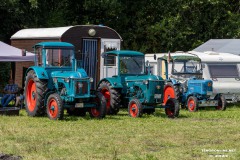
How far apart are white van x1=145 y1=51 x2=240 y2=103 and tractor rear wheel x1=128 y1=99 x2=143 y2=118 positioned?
18.0 ft

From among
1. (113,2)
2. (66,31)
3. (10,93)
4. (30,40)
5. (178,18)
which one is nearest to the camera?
(10,93)

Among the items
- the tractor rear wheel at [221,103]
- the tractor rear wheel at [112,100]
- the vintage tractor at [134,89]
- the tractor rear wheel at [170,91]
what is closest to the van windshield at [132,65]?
the vintage tractor at [134,89]

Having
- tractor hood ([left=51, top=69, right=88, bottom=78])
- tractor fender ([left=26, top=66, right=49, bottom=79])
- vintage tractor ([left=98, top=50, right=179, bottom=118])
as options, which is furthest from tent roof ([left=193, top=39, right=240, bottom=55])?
tractor fender ([left=26, top=66, right=49, bottom=79])

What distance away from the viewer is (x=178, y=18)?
31250 millimetres

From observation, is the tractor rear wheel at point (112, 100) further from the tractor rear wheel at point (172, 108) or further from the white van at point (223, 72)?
the white van at point (223, 72)

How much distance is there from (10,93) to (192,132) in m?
8.30

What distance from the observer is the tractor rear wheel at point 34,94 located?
1591cm

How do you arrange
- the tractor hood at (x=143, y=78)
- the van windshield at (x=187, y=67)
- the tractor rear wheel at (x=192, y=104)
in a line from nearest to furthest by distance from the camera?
the tractor hood at (x=143, y=78)
the tractor rear wheel at (x=192, y=104)
the van windshield at (x=187, y=67)

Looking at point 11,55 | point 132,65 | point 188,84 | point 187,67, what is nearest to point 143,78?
point 132,65

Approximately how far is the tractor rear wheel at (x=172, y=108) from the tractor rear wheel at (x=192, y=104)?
2.81 metres

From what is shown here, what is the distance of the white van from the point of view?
21.4 metres

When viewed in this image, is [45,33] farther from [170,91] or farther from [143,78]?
[143,78]

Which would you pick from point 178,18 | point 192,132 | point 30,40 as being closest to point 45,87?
point 192,132

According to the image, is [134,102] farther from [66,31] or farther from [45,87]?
[66,31]
